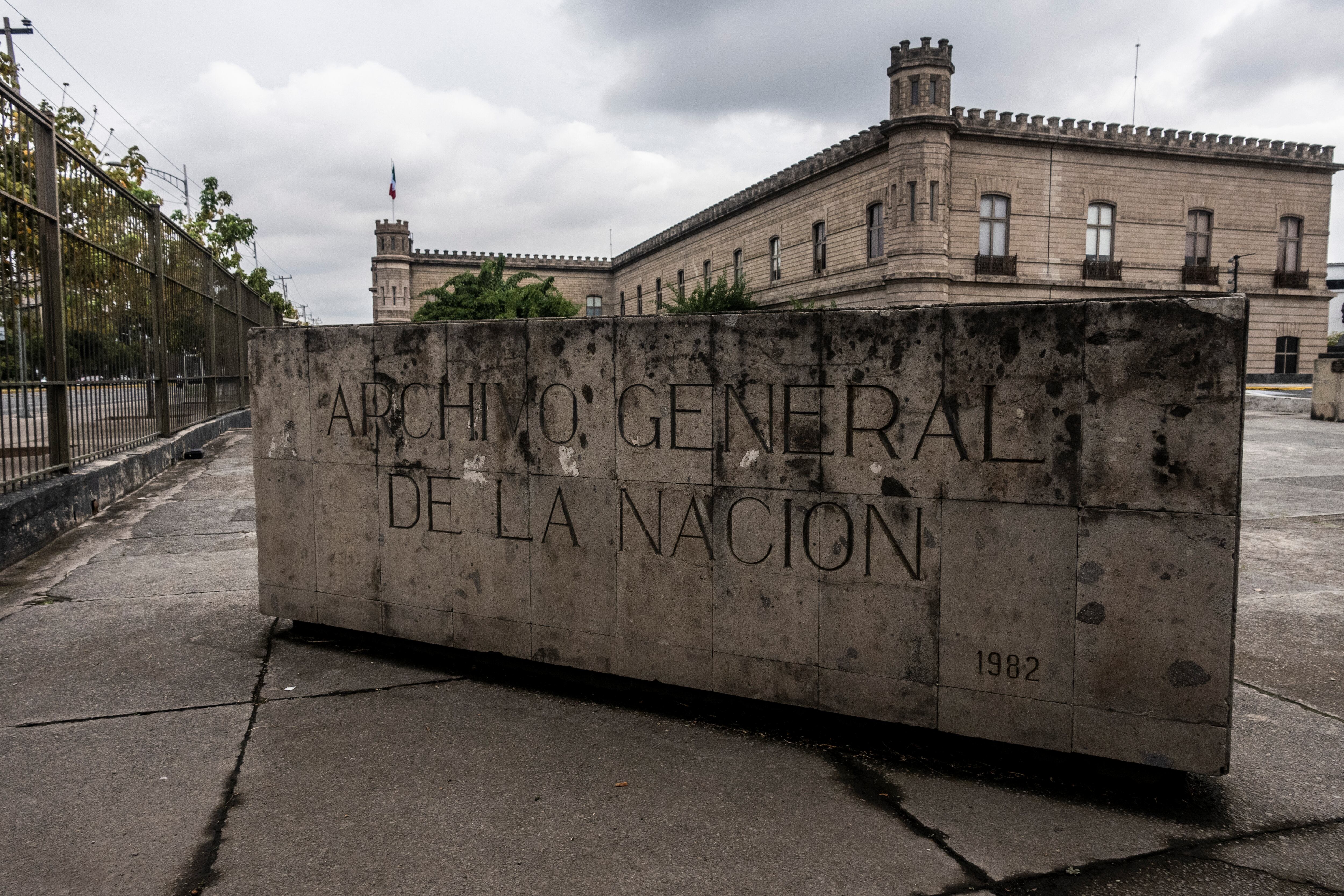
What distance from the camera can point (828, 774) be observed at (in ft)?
10.5

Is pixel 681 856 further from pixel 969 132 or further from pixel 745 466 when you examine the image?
pixel 969 132

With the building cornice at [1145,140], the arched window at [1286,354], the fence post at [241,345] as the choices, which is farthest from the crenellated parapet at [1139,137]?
the fence post at [241,345]

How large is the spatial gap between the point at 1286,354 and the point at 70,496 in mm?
47075

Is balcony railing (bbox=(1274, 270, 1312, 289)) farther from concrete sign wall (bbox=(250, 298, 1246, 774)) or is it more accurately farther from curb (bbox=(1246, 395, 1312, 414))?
concrete sign wall (bbox=(250, 298, 1246, 774))

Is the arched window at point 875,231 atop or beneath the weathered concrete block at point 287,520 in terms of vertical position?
atop

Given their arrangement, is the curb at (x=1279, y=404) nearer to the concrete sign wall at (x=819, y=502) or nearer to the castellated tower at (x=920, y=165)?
the castellated tower at (x=920, y=165)

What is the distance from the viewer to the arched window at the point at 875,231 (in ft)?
118

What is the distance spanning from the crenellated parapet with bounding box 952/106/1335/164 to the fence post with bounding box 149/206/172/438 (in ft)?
101

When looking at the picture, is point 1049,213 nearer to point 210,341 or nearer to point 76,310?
point 210,341

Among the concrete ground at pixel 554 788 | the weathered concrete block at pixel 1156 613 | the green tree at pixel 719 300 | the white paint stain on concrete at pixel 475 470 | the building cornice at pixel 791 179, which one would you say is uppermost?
the building cornice at pixel 791 179

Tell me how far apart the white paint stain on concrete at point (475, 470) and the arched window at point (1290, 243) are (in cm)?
4612

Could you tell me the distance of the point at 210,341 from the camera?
51.7ft

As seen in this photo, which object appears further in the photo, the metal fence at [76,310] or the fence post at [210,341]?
the fence post at [210,341]

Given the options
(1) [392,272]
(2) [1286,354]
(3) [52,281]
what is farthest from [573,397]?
(1) [392,272]
